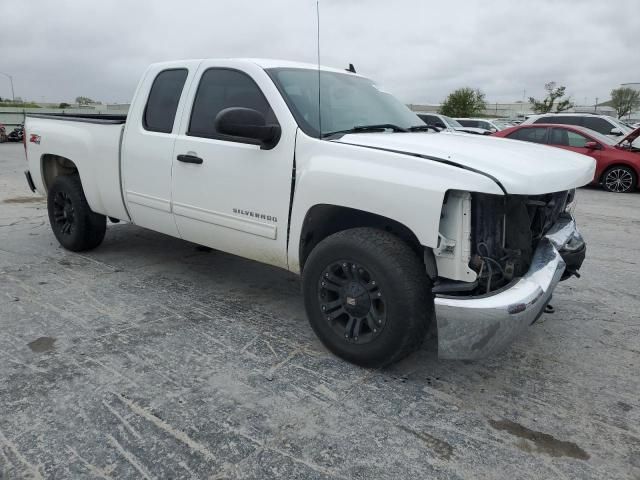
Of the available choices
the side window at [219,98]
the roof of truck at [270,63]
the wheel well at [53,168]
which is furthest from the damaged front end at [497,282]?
the wheel well at [53,168]

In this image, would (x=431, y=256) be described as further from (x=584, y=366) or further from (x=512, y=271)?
(x=584, y=366)

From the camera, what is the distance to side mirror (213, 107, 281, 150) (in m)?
3.12

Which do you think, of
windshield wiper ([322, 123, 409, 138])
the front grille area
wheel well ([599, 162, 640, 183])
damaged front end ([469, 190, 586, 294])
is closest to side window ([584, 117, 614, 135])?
wheel well ([599, 162, 640, 183])

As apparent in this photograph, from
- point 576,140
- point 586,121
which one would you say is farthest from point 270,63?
point 586,121

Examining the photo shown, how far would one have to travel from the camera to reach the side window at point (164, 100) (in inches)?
163

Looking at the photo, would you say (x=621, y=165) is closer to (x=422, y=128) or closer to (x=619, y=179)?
(x=619, y=179)

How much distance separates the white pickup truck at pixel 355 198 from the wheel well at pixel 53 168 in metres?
1.24

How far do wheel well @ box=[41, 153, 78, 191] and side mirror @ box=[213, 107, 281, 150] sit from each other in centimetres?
302

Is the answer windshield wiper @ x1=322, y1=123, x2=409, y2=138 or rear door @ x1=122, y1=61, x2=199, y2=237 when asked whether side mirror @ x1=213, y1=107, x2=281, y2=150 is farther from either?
rear door @ x1=122, y1=61, x2=199, y2=237

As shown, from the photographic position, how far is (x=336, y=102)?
3.72 m

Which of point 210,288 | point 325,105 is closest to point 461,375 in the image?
point 325,105

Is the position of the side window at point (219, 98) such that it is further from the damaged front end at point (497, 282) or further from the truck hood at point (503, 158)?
the damaged front end at point (497, 282)

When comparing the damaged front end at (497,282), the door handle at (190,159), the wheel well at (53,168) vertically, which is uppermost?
the door handle at (190,159)

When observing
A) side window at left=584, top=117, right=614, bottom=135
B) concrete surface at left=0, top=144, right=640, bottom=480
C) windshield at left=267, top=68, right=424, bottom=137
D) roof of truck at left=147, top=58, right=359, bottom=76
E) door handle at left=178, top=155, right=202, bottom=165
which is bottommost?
concrete surface at left=0, top=144, right=640, bottom=480
